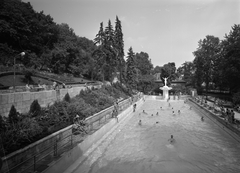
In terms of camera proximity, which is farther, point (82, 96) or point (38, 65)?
point (38, 65)

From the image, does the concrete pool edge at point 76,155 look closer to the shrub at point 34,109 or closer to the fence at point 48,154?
the fence at point 48,154

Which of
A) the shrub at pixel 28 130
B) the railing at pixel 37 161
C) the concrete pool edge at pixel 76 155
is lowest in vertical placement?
the concrete pool edge at pixel 76 155

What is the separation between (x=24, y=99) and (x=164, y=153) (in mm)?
11771

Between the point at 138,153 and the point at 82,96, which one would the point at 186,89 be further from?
the point at 138,153

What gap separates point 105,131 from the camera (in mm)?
13984

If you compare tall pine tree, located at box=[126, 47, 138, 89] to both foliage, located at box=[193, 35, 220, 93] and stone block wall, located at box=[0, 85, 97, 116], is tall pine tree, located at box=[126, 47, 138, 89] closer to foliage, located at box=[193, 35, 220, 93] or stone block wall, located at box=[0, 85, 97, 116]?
foliage, located at box=[193, 35, 220, 93]

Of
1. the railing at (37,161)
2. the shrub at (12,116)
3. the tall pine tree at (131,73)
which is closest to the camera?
the railing at (37,161)

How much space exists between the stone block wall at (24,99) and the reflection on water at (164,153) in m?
7.06

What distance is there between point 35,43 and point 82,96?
24.4m

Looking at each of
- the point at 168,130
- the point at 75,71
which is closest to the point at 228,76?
the point at 168,130

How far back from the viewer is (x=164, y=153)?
1098 cm

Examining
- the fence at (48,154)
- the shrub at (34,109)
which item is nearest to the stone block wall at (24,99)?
the shrub at (34,109)

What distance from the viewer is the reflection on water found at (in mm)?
8953

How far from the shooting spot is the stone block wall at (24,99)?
1111 cm
